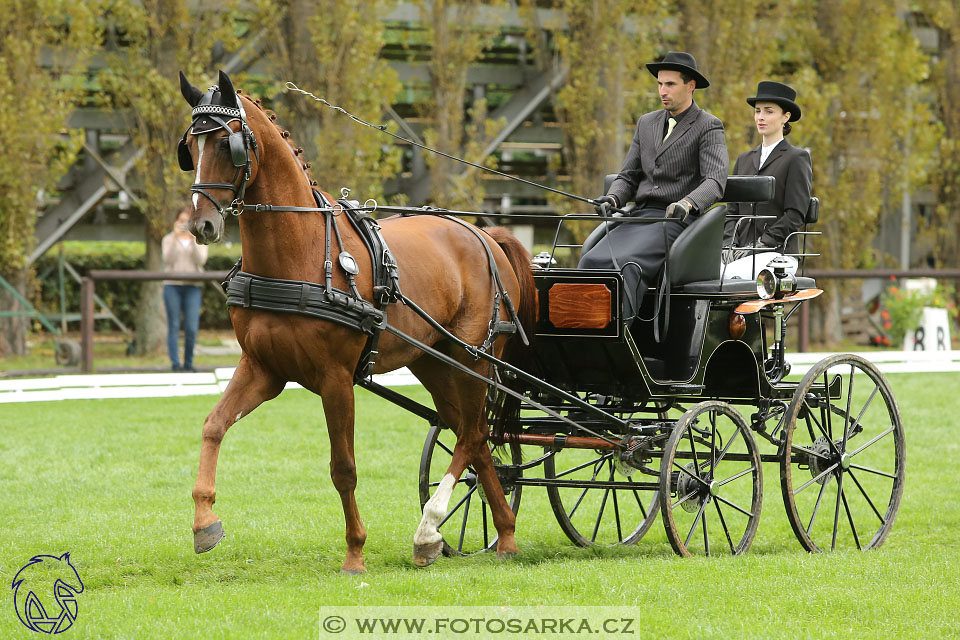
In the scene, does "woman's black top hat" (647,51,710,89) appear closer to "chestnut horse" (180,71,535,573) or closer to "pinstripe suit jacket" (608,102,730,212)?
"pinstripe suit jacket" (608,102,730,212)

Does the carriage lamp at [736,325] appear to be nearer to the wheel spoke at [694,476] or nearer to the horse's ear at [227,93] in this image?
the wheel spoke at [694,476]

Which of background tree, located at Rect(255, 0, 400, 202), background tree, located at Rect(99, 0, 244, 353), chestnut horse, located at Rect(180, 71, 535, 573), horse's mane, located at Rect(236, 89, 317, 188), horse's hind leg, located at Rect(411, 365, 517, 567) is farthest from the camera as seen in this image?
background tree, located at Rect(99, 0, 244, 353)

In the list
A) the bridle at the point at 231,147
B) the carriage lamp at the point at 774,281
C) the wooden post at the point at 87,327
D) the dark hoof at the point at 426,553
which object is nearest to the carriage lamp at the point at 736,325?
the carriage lamp at the point at 774,281

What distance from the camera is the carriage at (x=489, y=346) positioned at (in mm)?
5223

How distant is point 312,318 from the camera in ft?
17.2

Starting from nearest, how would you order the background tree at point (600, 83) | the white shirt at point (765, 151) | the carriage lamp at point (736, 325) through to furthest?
the carriage lamp at point (736, 325)
the white shirt at point (765, 151)
the background tree at point (600, 83)

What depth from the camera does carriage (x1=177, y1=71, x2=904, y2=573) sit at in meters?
5.22

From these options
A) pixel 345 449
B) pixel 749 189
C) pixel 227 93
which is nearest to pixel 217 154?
pixel 227 93

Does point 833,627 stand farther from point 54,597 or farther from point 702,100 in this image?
point 702,100

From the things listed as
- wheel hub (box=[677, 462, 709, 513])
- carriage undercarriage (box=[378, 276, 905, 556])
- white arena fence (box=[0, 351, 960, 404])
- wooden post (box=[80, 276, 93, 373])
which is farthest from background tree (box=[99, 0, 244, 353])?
wheel hub (box=[677, 462, 709, 513])

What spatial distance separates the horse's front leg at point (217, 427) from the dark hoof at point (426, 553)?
1049mm

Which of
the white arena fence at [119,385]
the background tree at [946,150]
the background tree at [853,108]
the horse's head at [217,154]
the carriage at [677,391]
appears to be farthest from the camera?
the background tree at [946,150]

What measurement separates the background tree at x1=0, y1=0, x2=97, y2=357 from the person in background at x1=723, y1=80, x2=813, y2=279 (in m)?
10.5

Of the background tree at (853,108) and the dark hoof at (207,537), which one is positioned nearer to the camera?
the dark hoof at (207,537)
